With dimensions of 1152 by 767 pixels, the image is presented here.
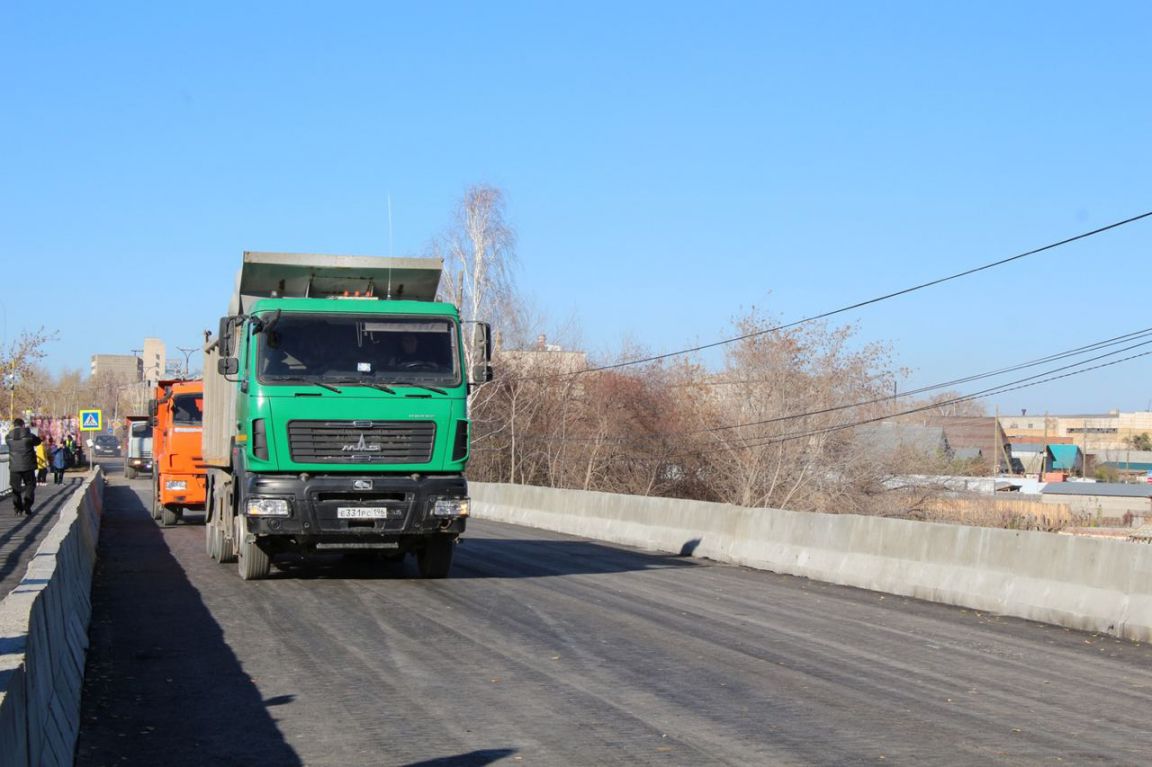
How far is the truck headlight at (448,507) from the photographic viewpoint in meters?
14.5

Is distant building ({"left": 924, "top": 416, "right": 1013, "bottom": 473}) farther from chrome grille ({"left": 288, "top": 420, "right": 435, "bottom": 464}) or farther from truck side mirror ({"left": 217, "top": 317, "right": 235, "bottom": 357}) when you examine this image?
truck side mirror ({"left": 217, "top": 317, "right": 235, "bottom": 357})

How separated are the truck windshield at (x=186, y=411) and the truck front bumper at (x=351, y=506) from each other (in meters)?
11.7

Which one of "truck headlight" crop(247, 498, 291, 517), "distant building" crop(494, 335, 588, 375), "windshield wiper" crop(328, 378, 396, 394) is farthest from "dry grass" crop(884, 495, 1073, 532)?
"truck headlight" crop(247, 498, 291, 517)

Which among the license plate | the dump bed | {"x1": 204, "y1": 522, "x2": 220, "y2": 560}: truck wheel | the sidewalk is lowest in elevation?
the sidewalk

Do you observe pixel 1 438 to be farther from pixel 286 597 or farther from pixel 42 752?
pixel 42 752

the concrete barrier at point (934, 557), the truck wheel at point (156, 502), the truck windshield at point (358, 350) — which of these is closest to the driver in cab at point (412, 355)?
the truck windshield at point (358, 350)

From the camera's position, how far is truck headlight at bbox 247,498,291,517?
1402 centimetres

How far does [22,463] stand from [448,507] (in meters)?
14.9

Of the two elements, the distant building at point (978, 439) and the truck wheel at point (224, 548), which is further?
the distant building at point (978, 439)

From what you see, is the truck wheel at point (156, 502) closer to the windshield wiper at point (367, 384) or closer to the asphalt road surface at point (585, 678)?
the asphalt road surface at point (585, 678)

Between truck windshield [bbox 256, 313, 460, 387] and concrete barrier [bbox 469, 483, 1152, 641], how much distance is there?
5.14 metres

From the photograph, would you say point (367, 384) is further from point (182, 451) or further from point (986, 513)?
point (986, 513)

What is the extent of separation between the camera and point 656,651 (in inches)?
401

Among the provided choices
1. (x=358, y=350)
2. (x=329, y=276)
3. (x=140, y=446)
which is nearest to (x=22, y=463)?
(x=329, y=276)
